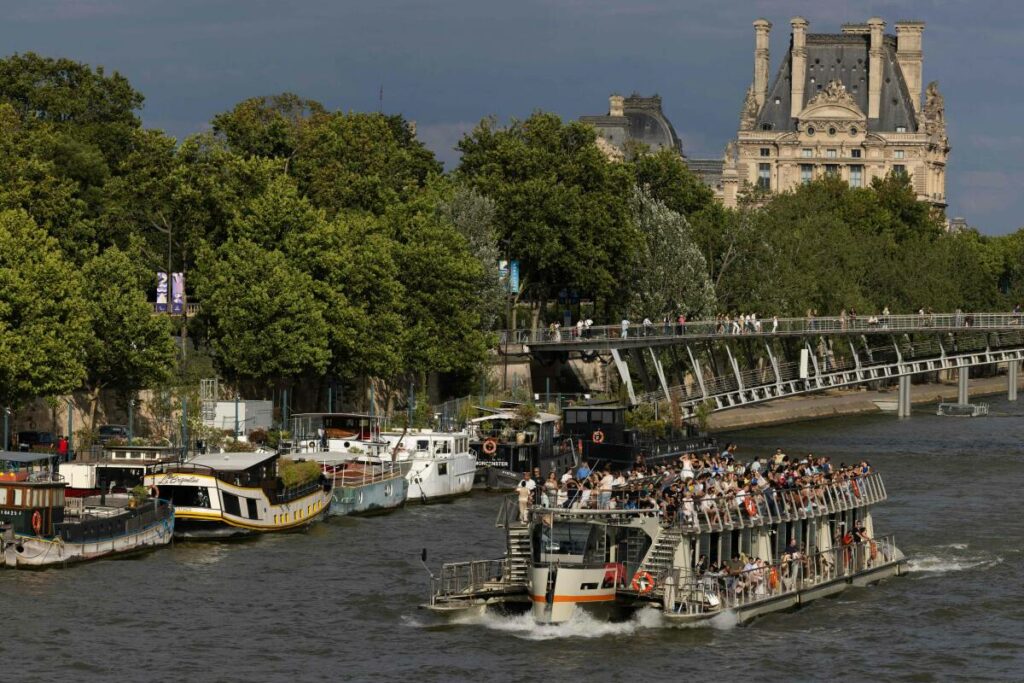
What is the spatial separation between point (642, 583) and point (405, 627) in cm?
739

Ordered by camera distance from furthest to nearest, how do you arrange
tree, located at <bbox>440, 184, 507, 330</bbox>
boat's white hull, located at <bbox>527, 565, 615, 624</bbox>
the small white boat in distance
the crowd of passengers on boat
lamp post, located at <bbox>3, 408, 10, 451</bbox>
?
tree, located at <bbox>440, 184, 507, 330</bbox> → the small white boat in distance → lamp post, located at <bbox>3, 408, 10, 451</bbox> → the crowd of passengers on boat → boat's white hull, located at <bbox>527, 565, 615, 624</bbox>

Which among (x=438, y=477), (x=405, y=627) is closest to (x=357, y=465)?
(x=438, y=477)

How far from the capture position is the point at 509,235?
475 ft

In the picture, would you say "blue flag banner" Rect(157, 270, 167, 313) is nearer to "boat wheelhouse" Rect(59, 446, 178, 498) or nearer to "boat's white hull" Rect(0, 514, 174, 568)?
"boat wheelhouse" Rect(59, 446, 178, 498)

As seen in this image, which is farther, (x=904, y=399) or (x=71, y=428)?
(x=904, y=399)

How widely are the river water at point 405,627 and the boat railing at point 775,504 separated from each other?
2.78 metres

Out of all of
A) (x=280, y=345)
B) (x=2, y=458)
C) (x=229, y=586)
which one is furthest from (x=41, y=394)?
(x=229, y=586)

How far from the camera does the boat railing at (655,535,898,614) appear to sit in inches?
2395

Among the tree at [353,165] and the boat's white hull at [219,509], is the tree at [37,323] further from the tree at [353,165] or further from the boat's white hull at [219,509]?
the tree at [353,165]

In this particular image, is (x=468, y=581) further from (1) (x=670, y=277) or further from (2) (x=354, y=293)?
(1) (x=670, y=277)

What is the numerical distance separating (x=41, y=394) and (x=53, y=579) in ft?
74.8

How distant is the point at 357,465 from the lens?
90.8 m

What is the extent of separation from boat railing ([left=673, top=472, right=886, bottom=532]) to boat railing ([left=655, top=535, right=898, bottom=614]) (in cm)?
127

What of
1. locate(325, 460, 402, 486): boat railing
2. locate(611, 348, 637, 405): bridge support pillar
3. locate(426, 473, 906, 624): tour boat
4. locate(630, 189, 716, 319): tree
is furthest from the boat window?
locate(630, 189, 716, 319): tree
